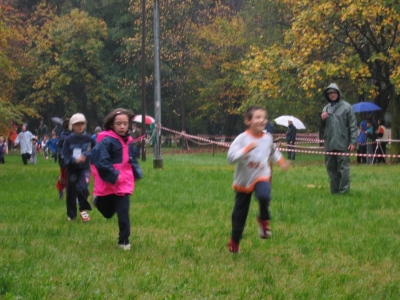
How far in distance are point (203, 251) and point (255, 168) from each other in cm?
110

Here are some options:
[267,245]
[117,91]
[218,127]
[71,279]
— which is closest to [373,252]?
[267,245]

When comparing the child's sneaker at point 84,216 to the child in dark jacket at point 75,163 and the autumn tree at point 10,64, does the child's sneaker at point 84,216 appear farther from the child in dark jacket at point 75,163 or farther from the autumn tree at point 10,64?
the autumn tree at point 10,64

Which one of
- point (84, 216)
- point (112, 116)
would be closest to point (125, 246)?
point (112, 116)

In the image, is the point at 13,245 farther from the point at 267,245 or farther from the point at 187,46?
the point at 187,46

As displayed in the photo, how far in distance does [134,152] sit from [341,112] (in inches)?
236

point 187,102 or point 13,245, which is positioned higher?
point 187,102

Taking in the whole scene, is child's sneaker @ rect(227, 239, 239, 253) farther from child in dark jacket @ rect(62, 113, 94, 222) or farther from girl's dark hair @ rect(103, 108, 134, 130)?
child in dark jacket @ rect(62, 113, 94, 222)

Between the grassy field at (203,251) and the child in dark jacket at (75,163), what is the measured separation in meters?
0.32

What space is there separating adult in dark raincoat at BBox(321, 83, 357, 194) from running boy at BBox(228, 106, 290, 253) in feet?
18.9

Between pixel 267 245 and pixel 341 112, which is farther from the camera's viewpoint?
pixel 341 112

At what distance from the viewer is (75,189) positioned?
10.4m

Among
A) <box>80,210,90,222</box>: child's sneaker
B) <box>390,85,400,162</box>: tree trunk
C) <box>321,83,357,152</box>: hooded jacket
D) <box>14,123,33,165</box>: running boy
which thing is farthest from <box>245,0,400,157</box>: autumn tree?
<box>80,210,90,222</box>: child's sneaker

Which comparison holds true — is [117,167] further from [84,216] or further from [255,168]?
[84,216]

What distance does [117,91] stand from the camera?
176 feet
